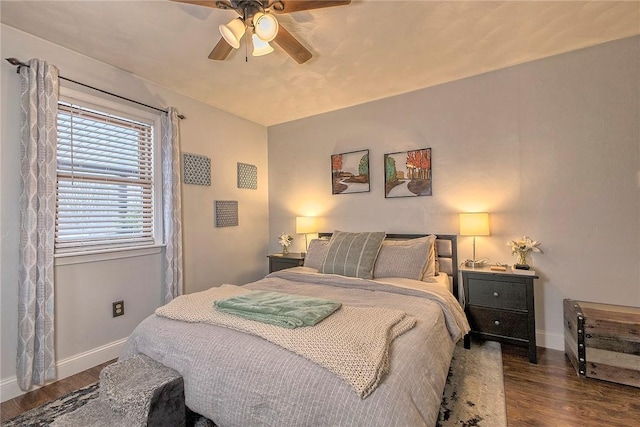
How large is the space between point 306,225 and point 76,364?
246 cm

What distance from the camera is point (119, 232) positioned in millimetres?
2678

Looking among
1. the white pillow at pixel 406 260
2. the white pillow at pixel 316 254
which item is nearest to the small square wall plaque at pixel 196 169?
the white pillow at pixel 316 254

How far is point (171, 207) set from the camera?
2.92 metres

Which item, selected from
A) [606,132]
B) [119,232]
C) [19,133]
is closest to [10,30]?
[19,133]

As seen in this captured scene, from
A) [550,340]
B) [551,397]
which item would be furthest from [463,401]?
[550,340]

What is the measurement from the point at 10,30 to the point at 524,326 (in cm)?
444

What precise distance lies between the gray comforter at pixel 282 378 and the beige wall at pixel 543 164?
4.99 feet

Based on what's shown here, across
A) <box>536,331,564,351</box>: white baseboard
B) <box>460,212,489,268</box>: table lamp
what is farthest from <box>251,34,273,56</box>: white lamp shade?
<box>536,331,564,351</box>: white baseboard

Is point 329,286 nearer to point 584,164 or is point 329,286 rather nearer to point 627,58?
point 584,164

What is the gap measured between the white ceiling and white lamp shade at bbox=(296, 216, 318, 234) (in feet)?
4.98

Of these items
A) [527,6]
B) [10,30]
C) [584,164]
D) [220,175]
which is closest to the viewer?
[527,6]

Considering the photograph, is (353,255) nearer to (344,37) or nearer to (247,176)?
(344,37)

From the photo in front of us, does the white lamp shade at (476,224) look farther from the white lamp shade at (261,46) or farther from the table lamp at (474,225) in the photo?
Answer: the white lamp shade at (261,46)

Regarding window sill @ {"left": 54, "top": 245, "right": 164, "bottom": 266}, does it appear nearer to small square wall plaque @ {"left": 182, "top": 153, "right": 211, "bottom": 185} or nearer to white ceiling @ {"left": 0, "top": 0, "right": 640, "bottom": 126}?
small square wall plaque @ {"left": 182, "top": 153, "right": 211, "bottom": 185}
